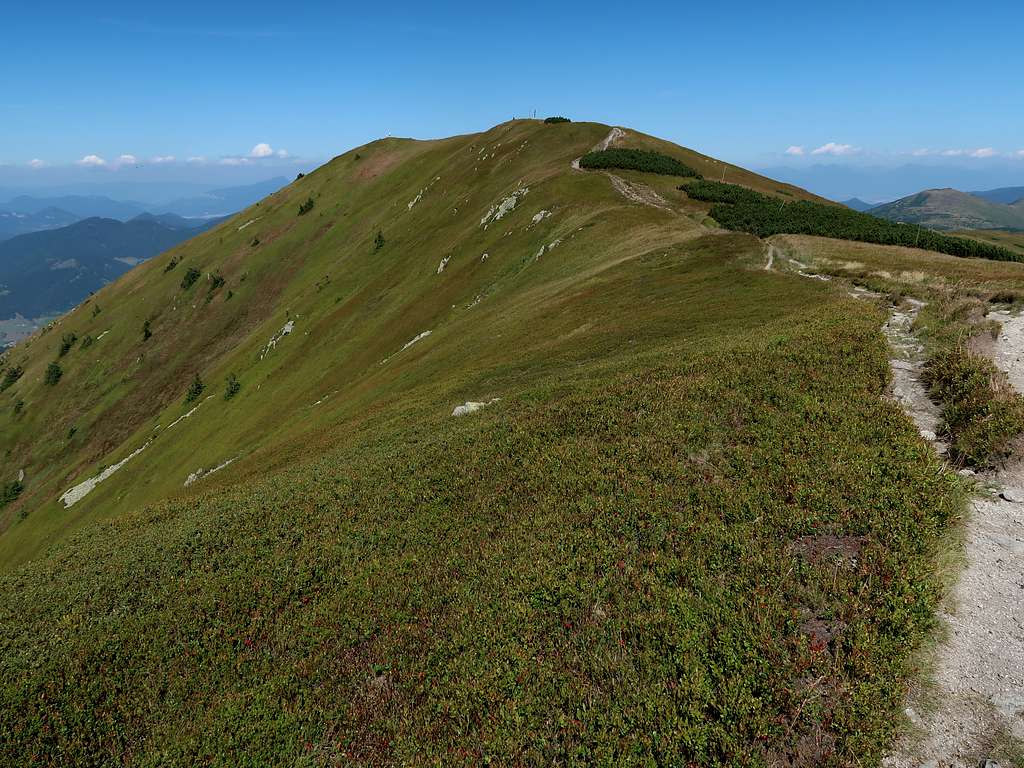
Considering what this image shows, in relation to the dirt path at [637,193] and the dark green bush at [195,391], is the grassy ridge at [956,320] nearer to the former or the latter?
the dirt path at [637,193]

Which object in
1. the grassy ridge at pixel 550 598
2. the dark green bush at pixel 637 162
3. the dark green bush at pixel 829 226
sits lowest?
the grassy ridge at pixel 550 598

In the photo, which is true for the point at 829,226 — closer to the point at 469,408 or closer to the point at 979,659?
the point at 469,408

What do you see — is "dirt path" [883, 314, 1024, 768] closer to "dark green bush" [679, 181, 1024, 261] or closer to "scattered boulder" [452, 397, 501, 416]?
"scattered boulder" [452, 397, 501, 416]

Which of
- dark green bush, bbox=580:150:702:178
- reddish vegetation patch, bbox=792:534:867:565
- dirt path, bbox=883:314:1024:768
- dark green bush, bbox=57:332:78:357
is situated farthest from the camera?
dark green bush, bbox=57:332:78:357

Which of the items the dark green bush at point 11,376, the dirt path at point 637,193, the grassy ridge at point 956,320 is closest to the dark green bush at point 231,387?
the dirt path at point 637,193

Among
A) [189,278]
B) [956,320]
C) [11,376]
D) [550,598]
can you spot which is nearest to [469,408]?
[550,598]

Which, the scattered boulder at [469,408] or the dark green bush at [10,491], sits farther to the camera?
the dark green bush at [10,491]

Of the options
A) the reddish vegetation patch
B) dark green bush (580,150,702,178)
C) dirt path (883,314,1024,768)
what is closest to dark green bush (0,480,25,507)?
dark green bush (580,150,702,178)
